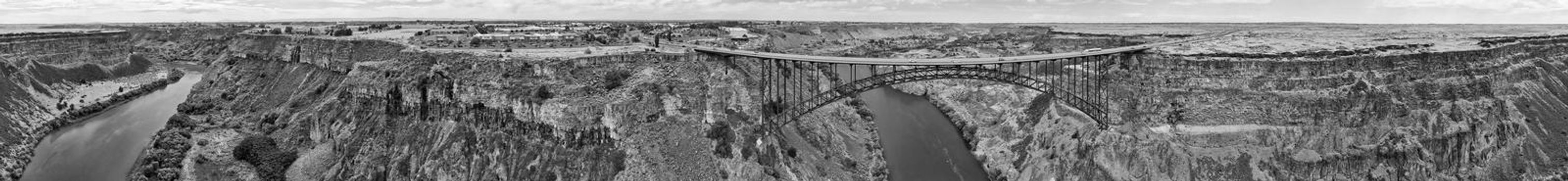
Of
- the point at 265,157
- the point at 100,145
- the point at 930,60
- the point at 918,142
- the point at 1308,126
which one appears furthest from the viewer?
the point at 918,142

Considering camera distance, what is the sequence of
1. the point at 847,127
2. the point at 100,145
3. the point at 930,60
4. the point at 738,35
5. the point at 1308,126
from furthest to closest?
1. the point at 738,35
2. the point at 847,127
3. the point at 100,145
4. the point at 930,60
5. the point at 1308,126

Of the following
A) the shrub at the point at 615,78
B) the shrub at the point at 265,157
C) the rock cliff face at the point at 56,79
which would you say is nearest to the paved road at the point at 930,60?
the shrub at the point at 615,78

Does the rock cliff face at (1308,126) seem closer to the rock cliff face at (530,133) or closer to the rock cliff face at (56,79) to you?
the rock cliff face at (530,133)

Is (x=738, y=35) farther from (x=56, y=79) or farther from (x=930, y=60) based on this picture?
(x=56, y=79)

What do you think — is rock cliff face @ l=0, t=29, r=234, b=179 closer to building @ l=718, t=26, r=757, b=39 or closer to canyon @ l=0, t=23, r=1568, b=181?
canyon @ l=0, t=23, r=1568, b=181

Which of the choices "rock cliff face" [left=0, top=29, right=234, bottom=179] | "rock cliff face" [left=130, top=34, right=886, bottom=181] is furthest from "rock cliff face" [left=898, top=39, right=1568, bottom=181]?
"rock cliff face" [left=0, top=29, right=234, bottom=179]

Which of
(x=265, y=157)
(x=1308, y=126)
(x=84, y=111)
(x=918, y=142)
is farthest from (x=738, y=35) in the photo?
(x=1308, y=126)
